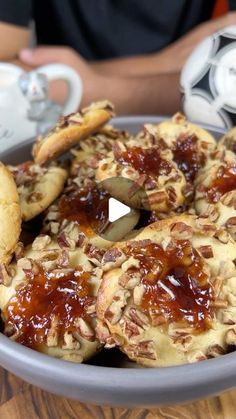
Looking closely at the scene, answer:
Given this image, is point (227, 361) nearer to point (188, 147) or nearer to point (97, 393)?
point (97, 393)

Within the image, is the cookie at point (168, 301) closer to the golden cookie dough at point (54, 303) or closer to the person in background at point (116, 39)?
the golden cookie dough at point (54, 303)

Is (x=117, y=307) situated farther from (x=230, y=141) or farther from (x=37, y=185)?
(x=230, y=141)

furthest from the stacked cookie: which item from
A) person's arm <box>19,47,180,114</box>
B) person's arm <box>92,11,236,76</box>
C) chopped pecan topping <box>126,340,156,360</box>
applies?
person's arm <box>92,11,236,76</box>

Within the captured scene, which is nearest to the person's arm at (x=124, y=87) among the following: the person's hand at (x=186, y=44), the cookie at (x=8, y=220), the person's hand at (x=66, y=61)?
the person's hand at (x=66, y=61)

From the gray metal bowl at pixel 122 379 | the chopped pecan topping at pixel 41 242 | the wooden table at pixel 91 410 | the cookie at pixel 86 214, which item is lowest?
the wooden table at pixel 91 410
